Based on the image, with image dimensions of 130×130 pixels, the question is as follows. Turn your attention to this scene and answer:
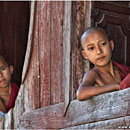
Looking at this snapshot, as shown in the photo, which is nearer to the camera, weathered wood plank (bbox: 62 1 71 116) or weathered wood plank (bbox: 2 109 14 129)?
weathered wood plank (bbox: 62 1 71 116)

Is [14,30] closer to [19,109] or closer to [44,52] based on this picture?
[19,109]

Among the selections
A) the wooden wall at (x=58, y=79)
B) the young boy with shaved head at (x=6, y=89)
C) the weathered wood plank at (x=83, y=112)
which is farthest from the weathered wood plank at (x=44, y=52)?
the young boy with shaved head at (x=6, y=89)

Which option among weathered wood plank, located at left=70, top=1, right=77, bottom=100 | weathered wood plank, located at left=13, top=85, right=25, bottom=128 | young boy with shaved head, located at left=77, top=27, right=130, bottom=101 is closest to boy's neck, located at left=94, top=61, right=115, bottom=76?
young boy with shaved head, located at left=77, top=27, right=130, bottom=101

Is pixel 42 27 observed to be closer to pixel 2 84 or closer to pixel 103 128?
pixel 2 84

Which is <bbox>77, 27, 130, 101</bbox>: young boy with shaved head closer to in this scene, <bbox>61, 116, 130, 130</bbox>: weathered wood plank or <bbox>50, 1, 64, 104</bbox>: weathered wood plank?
<bbox>61, 116, 130, 130</bbox>: weathered wood plank

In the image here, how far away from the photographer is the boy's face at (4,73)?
668 cm

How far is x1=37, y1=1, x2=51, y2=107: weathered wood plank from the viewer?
5.61 metres

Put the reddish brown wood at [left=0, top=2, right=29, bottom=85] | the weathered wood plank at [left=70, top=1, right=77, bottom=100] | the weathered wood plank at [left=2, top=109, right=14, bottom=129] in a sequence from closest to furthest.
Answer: the weathered wood plank at [left=70, top=1, right=77, bottom=100] < the weathered wood plank at [left=2, top=109, right=14, bottom=129] < the reddish brown wood at [left=0, top=2, right=29, bottom=85]

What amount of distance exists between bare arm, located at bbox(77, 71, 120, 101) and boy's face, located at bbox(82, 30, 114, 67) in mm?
136

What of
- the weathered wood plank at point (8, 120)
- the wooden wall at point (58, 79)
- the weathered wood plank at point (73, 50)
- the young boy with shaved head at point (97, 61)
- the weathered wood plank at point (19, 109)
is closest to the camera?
the wooden wall at point (58, 79)

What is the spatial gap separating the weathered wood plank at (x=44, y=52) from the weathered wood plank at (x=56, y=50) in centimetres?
7

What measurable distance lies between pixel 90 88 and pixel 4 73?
7.69 ft

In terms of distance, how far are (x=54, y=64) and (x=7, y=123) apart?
3.81 feet

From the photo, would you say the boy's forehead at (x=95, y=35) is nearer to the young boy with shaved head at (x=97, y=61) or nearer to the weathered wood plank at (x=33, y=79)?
the young boy with shaved head at (x=97, y=61)
